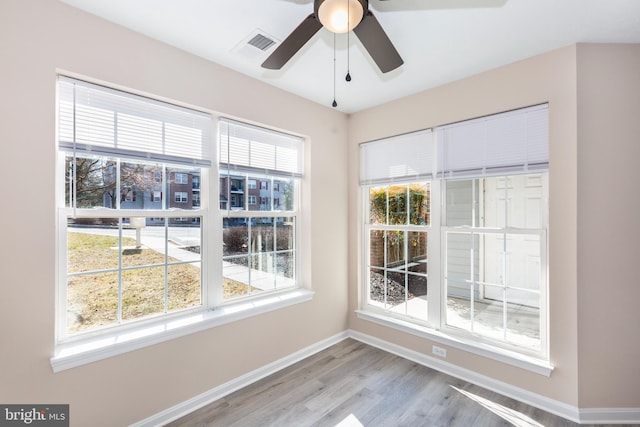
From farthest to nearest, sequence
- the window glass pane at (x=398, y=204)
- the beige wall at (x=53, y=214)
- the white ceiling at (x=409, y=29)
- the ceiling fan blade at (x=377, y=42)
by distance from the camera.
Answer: the window glass pane at (x=398, y=204), the white ceiling at (x=409, y=29), the beige wall at (x=53, y=214), the ceiling fan blade at (x=377, y=42)

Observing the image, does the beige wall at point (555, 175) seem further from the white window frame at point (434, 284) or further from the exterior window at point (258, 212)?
the exterior window at point (258, 212)

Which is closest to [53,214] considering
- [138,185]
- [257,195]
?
[138,185]

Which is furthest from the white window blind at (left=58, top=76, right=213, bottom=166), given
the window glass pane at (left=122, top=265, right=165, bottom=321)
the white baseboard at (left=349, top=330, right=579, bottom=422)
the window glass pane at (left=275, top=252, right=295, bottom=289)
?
the white baseboard at (left=349, top=330, right=579, bottom=422)

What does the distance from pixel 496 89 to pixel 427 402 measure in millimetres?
2618

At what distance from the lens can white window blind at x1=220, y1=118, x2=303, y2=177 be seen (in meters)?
2.50

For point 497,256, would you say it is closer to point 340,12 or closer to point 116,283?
point 340,12

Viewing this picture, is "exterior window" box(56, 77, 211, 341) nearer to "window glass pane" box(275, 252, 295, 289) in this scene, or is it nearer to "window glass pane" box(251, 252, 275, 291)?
"window glass pane" box(251, 252, 275, 291)

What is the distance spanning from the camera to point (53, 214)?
1705 millimetres

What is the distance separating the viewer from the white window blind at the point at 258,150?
2.50 m

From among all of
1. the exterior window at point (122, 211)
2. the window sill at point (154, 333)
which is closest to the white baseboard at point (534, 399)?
the window sill at point (154, 333)

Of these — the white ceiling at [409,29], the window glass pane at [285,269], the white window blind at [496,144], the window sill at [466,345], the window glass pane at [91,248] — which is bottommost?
the window sill at [466,345]

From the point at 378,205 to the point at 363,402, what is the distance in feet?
6.43

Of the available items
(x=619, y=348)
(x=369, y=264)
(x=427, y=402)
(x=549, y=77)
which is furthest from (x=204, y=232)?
(x=619, y=348)

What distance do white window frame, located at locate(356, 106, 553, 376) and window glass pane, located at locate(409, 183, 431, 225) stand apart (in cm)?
7
